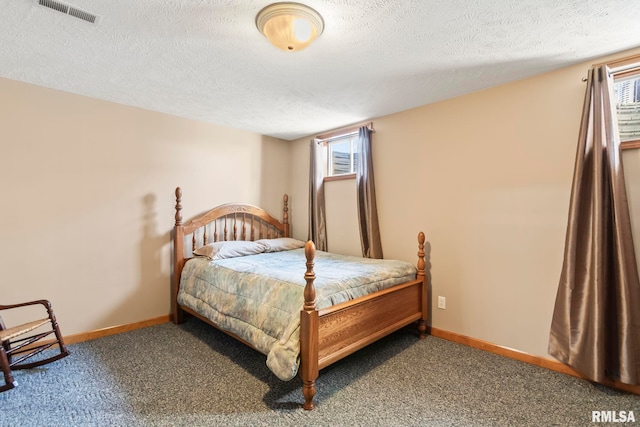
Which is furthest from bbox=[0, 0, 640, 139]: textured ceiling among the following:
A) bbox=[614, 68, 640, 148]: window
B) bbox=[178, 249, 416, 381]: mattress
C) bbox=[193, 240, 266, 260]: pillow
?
bbox=[178, 249, 416, 381]: mattress

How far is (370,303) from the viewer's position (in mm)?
2389

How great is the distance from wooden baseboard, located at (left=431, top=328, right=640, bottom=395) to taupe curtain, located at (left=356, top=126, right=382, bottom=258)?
1016 millimetres

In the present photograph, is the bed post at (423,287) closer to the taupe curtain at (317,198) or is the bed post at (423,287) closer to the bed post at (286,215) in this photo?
the taupe curtain at (317,198)

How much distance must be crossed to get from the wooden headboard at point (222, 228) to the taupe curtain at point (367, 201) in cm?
A: 132

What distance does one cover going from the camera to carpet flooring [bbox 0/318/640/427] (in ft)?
5.86

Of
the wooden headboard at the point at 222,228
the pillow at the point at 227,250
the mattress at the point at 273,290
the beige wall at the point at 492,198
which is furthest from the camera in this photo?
the wooden headboard at the point at 222,228

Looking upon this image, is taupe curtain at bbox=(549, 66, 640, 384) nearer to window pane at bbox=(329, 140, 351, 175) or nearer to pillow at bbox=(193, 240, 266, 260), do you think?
window pane at bbox=(329, 140, 351, 175)

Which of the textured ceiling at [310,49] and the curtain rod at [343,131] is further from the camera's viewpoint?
the curtain rod at [343,131]

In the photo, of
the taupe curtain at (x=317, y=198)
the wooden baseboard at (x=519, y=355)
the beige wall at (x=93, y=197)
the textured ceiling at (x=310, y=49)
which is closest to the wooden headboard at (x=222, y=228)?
the beige wall at (x=93, y=197)

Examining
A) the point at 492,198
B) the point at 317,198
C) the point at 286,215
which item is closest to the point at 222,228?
the point at 286,215

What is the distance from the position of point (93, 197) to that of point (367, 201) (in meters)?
2.76

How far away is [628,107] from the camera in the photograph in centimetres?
214

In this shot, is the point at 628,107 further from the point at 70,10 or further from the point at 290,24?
the point at 70,10

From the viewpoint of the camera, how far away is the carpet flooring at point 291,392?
1785mm
